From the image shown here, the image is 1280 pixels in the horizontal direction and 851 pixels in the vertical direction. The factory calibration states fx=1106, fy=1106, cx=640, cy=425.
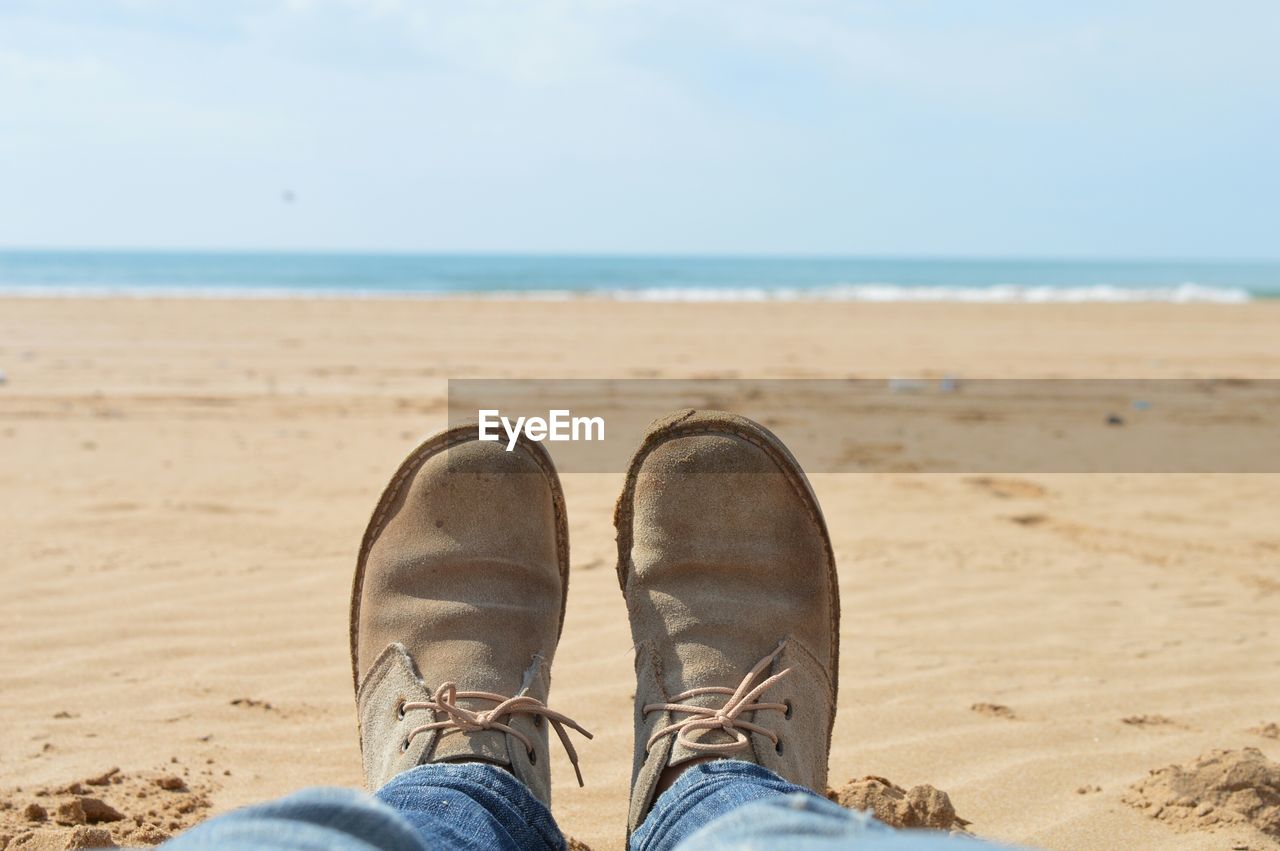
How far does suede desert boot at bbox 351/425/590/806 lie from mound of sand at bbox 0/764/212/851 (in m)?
0.30

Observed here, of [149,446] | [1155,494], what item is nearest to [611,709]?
[1155,494]

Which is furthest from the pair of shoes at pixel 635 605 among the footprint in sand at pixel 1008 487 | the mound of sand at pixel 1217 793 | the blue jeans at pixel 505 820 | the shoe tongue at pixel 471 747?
the footprint in sand at pixel 1008 487

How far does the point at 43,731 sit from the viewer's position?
2043 millimetres

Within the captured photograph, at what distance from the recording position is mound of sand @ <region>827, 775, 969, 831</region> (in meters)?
1.69

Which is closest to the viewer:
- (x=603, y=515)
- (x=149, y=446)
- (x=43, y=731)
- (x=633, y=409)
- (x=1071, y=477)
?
(x=43, y=731)

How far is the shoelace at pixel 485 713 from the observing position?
174 centimetres

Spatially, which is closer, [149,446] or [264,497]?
[264,497]

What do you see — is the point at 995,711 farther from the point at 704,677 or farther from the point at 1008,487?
the point at 1008,487

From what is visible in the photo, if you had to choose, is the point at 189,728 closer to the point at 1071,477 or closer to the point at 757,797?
the point at 757,797

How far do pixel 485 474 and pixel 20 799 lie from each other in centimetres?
95

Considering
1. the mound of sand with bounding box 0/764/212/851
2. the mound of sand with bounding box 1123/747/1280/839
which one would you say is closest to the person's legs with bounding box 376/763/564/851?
the mound of sand with bounding box 0/764/212/851

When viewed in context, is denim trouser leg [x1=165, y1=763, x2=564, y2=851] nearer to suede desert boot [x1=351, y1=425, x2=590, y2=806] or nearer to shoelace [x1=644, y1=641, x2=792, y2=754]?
suede desert boot [x1=351, y1=425, x2=590, y2=806]

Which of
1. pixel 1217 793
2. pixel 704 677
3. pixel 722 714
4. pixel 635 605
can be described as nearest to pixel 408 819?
pixel 722 714

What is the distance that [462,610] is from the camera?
207 cm
